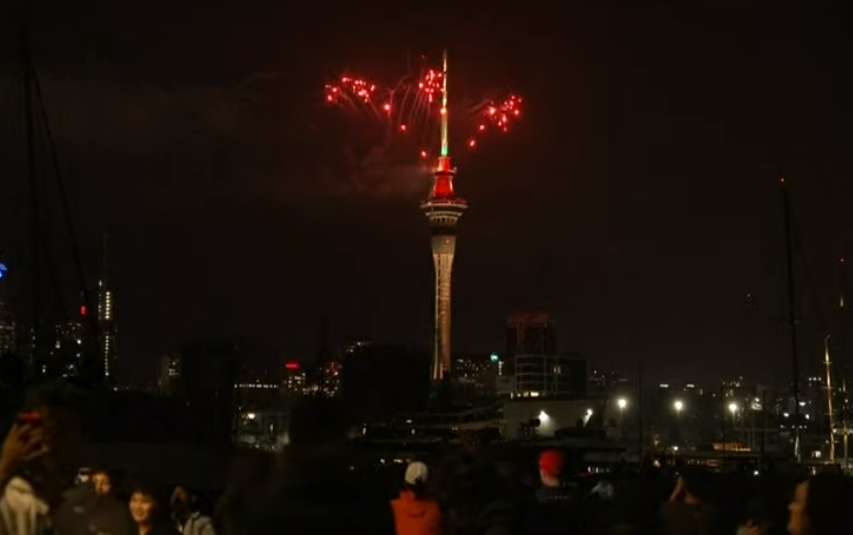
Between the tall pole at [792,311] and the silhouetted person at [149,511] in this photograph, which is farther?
the tall pole at [792,311]

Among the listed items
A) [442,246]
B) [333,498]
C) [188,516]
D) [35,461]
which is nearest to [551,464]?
[188,516]

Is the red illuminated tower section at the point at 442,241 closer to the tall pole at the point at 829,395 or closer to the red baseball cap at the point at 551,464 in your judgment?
the tall pole at the point at 829,395

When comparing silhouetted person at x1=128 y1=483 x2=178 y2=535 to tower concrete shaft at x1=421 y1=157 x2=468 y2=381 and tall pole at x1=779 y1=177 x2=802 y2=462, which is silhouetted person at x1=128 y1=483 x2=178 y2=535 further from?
tower concrete shaft at x1=421 y1=157 x2=468 y2=381

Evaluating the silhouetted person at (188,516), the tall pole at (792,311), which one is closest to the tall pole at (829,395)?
the tall pole at (792,311)

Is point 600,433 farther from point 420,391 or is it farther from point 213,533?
point 213,533

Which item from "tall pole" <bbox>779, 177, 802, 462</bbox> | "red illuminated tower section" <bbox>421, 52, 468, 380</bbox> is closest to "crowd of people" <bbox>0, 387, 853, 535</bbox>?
"tall pole" <bbox>779, 177, 802, 462</bbox>

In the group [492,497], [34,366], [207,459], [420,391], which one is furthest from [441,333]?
[492,497]
